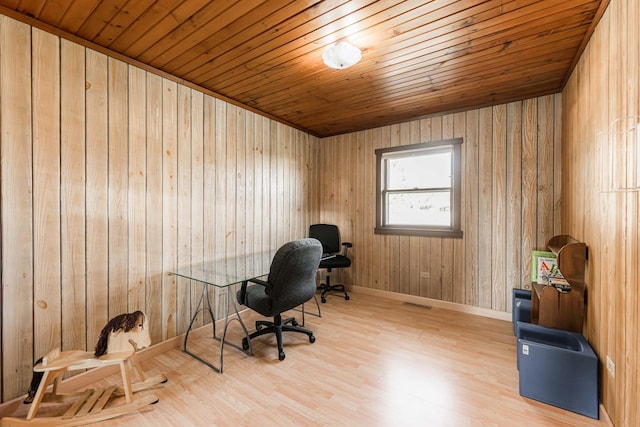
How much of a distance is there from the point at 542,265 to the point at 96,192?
12.1 feet

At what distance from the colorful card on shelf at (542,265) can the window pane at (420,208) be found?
114 cm

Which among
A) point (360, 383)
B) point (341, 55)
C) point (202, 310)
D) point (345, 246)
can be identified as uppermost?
point (341, 55)

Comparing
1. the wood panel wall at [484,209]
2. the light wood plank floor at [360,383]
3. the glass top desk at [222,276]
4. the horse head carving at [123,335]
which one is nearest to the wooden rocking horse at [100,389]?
the horse head carving at [123,335]

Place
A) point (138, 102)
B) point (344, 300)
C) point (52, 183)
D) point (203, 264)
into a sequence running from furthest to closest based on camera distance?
point (344, 300) < point (203, 264) < point (138, 102) < point (52, 183)

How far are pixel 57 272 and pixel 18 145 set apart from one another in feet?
2.81

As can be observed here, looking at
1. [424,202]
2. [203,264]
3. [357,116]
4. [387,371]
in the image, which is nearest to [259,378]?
[387,371]

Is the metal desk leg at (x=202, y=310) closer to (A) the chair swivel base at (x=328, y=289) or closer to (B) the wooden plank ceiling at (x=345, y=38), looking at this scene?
(A) the chair swivel base at (x=328, y=289)

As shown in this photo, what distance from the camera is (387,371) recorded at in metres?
2.10

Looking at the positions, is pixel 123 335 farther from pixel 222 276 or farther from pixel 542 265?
pixel 542 265

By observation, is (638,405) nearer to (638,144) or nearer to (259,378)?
(638,144)

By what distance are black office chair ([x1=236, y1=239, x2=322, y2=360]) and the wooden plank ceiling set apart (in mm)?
1546

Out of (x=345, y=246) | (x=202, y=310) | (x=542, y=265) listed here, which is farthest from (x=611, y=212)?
(x=202, y=310)

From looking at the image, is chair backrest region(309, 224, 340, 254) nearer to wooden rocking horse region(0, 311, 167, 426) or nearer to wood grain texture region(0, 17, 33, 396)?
wooden rocking horse region(0, 311, 167, 426)

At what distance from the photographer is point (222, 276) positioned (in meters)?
2.28
